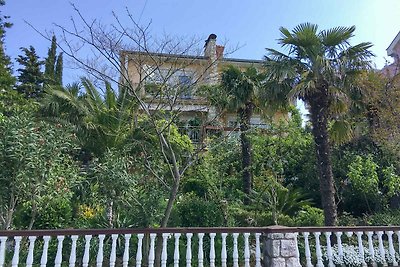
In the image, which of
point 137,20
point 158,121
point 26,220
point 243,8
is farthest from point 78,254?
point 243,8

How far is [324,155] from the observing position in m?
7.88

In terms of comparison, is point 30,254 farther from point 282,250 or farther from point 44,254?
point 282,250

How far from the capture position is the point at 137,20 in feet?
22.1

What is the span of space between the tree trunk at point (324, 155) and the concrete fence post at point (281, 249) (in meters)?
2.65

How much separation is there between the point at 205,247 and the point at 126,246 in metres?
2.15

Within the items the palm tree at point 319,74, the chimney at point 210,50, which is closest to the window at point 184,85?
the chimney at point 210,50

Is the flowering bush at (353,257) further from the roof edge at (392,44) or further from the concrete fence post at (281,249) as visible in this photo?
the roof edge at (392,44)

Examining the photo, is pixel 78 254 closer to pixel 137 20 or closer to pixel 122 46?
pixel 122 46

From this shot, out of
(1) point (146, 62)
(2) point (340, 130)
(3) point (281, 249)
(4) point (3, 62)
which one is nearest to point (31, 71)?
(4) point (3, 62)

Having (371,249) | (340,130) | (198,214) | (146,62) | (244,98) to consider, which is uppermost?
(244,98)

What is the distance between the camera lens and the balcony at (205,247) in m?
4.87

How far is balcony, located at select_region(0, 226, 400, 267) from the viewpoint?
4.87m

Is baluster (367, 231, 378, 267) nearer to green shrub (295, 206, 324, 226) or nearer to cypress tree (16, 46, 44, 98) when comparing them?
green shrub (295, 206, 324, 226)

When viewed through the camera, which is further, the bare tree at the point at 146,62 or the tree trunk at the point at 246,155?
the tree trunk at the point at 246,155
